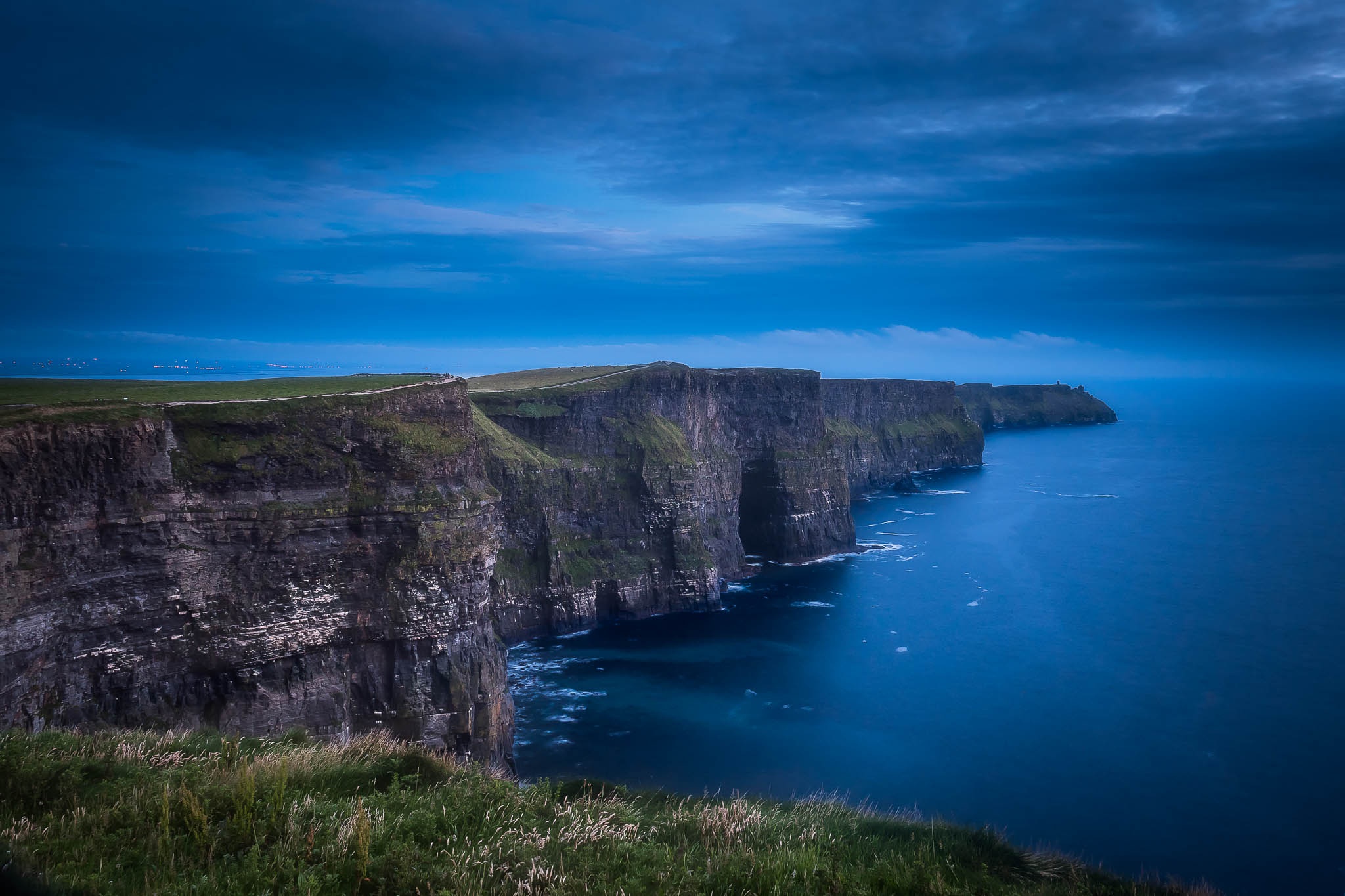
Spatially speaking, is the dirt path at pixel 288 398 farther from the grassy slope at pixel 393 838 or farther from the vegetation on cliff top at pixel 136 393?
the grassy slope at pixel 393 838

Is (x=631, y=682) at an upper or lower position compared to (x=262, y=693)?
lower

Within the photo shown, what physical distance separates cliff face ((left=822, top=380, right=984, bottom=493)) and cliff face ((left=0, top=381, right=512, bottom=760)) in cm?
11502

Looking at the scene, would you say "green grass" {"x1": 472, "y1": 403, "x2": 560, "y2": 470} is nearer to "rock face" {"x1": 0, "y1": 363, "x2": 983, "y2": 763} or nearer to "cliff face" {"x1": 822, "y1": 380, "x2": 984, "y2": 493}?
"rock face" {"x1": 0, "y1": 363, "x2": 983, "y2": 763}

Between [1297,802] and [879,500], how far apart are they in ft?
362

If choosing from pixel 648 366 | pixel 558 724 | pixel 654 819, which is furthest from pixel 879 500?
pixel 654 819

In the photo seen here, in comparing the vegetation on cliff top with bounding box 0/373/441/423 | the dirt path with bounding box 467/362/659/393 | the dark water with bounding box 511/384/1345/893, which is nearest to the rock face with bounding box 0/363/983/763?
the vegetation on cliff top with bounding box 0/373/441/423

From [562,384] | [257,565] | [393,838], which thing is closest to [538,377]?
[562,384]

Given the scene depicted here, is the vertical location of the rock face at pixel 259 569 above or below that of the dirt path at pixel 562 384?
below

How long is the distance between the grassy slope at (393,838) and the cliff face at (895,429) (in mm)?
137530

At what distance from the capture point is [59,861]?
9289 millimetres

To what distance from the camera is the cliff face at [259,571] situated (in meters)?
31.1

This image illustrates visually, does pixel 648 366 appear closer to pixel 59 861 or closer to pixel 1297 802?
pixel 1297 802

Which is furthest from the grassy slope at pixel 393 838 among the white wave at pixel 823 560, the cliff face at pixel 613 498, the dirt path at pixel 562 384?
the white wave at pixel 823 560

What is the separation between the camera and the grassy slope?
961 cm
